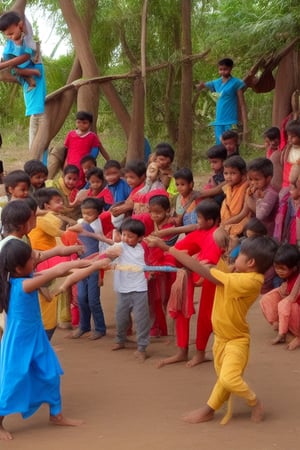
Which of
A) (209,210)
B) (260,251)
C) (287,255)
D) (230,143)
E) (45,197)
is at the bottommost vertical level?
(287,255)

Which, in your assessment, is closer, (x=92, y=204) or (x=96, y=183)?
(x=92, y=204)

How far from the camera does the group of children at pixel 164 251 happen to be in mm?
4609

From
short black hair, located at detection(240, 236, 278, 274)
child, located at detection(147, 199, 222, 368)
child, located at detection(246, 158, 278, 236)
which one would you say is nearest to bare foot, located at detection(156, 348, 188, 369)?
child, located at detection(147, 199, 222, 368)

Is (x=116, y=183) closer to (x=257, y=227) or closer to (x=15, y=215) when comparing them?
(x=257, y=227)

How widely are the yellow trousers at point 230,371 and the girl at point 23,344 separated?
2.94 ft

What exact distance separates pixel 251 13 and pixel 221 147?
1.52 m

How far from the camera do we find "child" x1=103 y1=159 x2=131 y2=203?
747cm

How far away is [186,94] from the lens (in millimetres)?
11406

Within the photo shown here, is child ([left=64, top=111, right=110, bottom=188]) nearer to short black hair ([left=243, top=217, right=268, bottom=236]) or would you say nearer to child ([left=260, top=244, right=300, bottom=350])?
short black hair ([left=243, top=217, right=268, bottom=236])

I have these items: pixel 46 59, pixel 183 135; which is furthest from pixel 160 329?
pixel 46 59

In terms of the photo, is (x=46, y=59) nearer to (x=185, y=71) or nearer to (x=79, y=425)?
(x=185, y=71)

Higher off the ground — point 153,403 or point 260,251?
point 260,251

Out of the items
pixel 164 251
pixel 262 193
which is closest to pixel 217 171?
pixel 262 193

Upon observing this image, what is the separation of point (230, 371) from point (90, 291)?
6.99 ft
